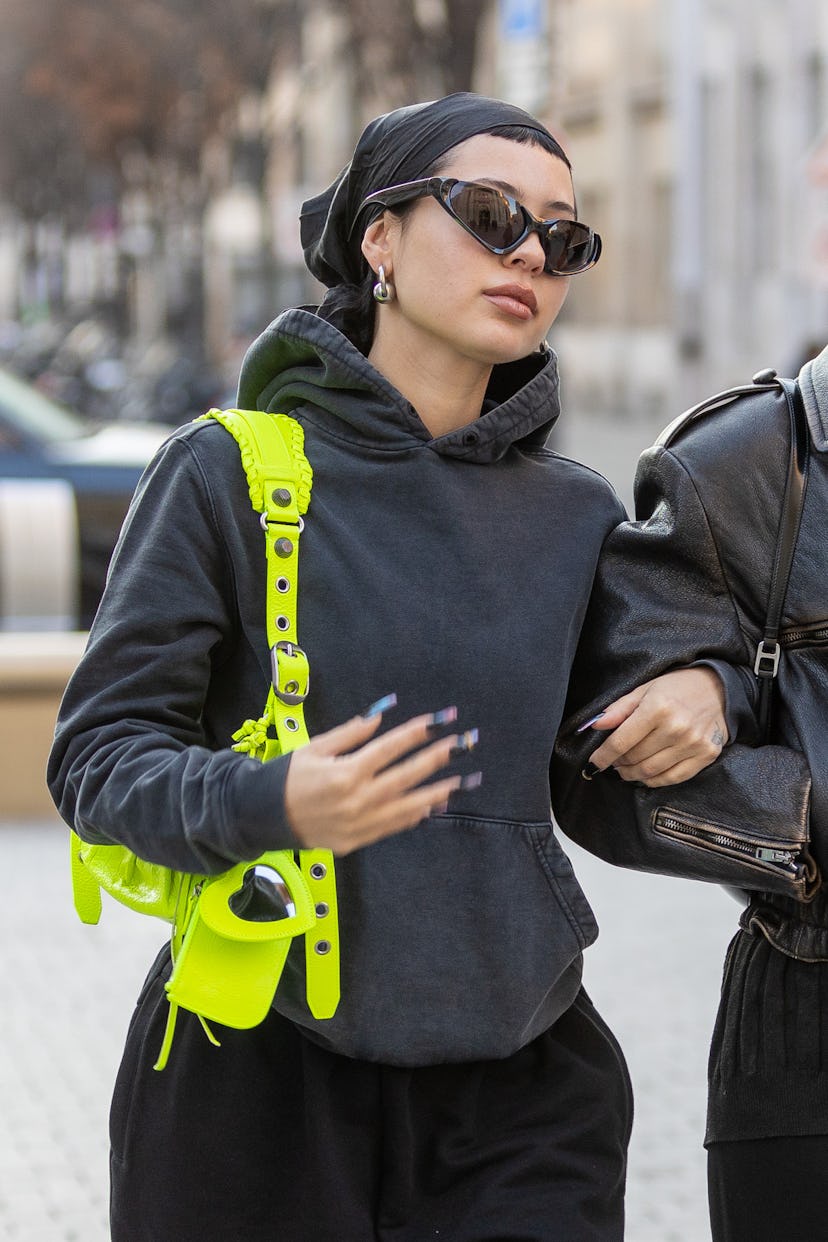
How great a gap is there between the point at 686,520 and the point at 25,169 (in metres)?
55.6

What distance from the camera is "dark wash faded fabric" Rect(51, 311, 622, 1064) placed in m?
2.35

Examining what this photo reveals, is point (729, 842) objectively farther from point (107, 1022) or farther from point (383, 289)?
point (107, 1022)

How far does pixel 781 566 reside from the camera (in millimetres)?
2559

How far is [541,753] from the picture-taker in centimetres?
252

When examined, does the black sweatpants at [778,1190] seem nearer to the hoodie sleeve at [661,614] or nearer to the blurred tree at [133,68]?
the hoodie sleeve at [661,614]

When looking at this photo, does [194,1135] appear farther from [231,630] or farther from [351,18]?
[351,18]

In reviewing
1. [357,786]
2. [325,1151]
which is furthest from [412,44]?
[357,786]

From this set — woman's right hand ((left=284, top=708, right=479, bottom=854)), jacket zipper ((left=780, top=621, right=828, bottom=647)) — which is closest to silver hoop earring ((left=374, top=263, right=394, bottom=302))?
jacket zipper ((left=780, top=621, right=828, bottom=647))

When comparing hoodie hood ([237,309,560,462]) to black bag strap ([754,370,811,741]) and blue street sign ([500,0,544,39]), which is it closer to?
black bag strap ([754,370,811,741])

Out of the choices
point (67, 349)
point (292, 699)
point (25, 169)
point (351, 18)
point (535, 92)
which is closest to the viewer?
point (292, 699)

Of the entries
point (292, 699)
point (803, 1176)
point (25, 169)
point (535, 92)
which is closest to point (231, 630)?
point (292, 699)

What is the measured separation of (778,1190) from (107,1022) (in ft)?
11.7

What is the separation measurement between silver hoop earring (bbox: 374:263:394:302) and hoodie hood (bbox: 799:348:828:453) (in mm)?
530

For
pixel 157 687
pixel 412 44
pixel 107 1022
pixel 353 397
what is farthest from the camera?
pixel 412 44
